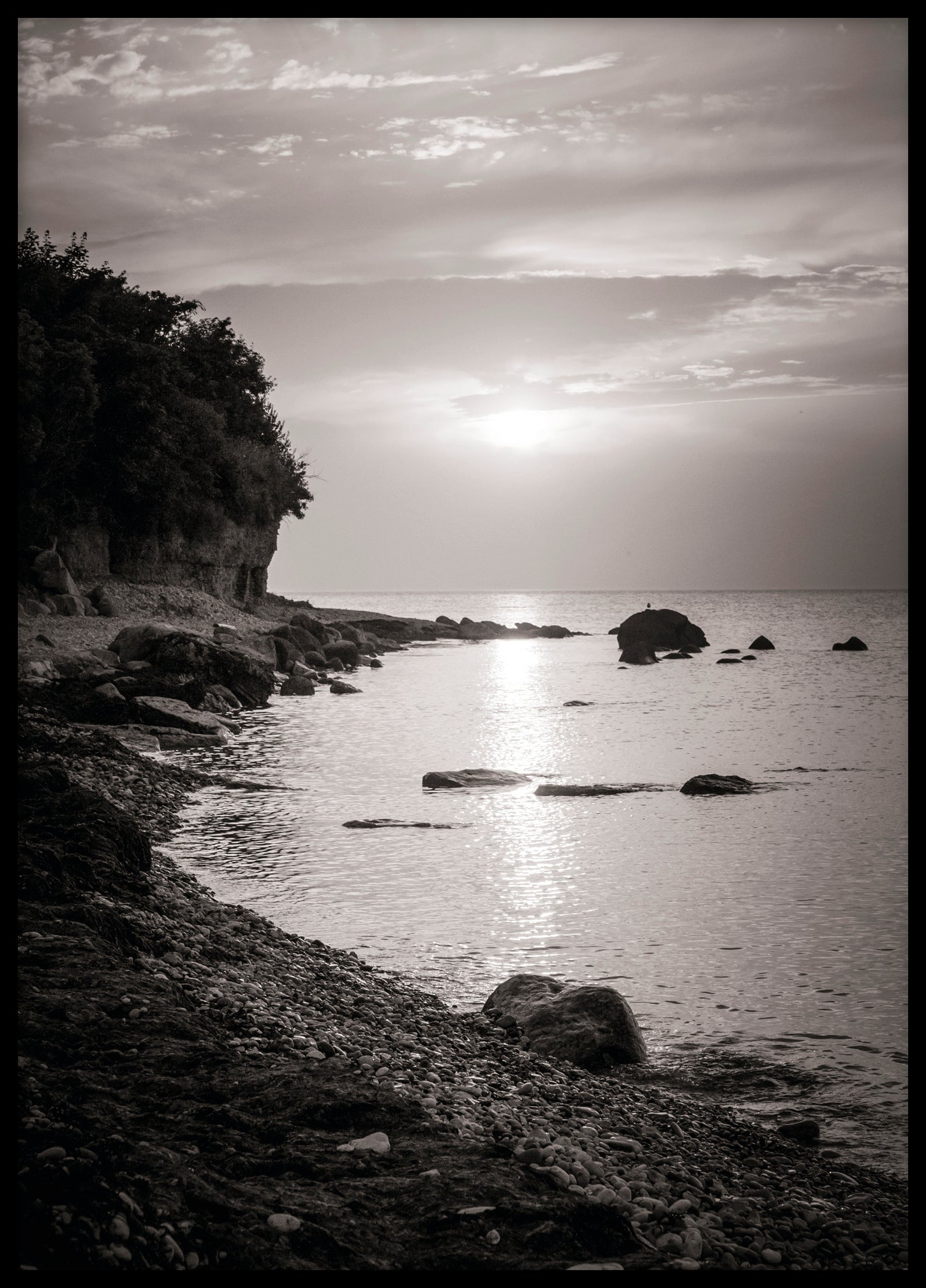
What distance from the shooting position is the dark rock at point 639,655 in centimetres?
5375

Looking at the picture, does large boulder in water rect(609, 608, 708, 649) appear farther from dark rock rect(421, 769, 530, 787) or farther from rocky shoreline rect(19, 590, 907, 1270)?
rocky shoreline rect(19, 590, 907, 1270)

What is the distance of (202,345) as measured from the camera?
55.1m

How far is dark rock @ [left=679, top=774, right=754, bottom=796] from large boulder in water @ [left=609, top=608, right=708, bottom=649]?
4202 cm

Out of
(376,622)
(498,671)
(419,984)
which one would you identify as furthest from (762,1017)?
(376,622)

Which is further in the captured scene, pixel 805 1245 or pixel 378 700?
pixel 378 700

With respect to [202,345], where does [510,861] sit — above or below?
below

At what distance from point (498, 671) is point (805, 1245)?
42.9 m

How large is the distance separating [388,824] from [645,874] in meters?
4.14

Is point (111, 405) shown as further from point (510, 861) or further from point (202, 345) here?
point (510, 861)

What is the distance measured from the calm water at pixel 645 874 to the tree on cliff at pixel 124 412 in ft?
43.0

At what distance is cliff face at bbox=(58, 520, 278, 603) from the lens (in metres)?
38.7

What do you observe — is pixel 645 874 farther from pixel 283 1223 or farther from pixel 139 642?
pixel 139 642
